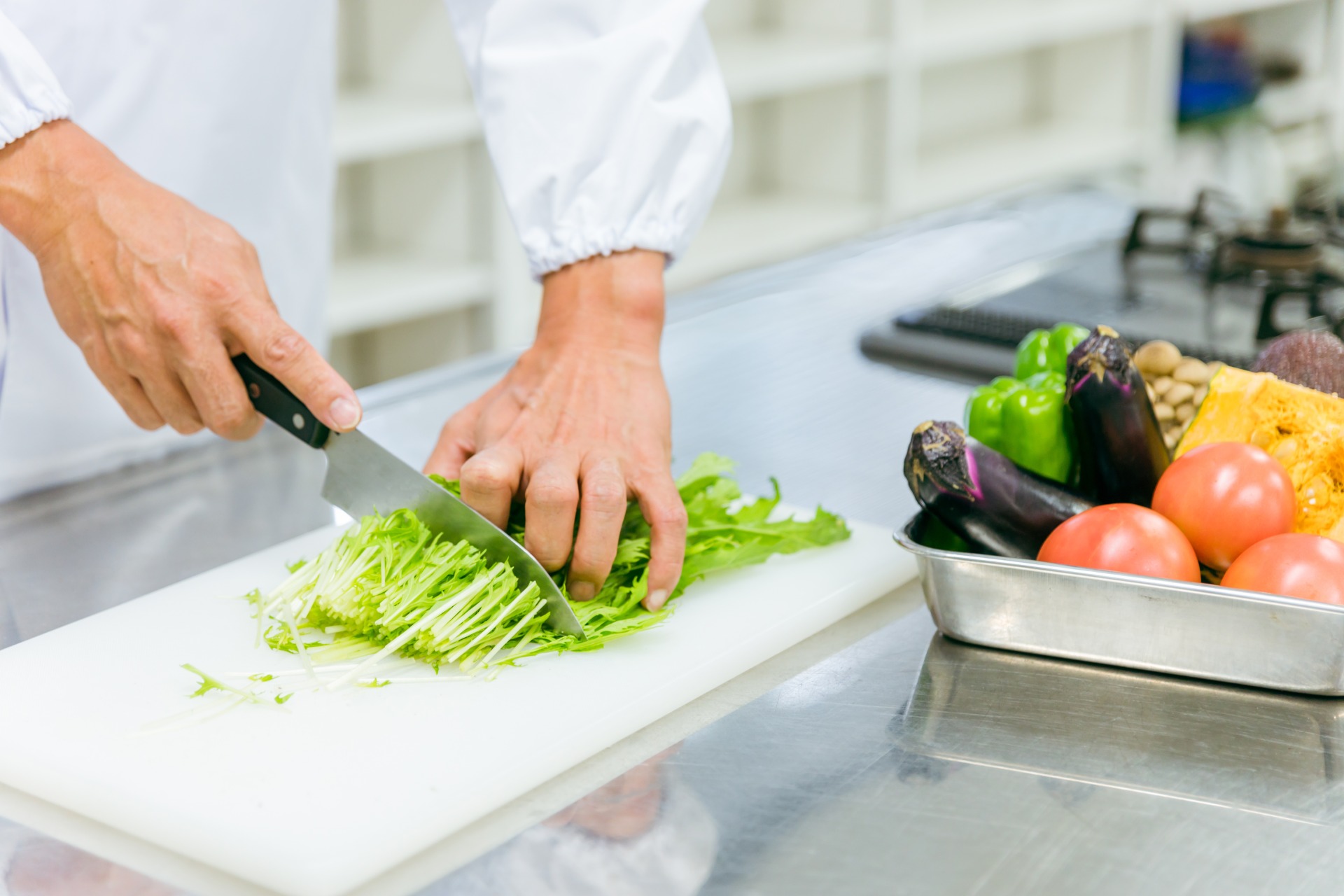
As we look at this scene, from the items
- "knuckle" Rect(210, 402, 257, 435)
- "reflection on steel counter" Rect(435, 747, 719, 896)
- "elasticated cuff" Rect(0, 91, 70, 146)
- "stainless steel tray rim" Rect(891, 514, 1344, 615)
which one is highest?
"elasticated cuff" Rect(0, 91, 70, 146)

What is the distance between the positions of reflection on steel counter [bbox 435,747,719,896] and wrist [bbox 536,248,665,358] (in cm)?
42

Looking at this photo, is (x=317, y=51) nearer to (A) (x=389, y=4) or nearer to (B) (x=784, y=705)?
(B) (x=784, y=705)

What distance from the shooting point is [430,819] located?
0.71 meters

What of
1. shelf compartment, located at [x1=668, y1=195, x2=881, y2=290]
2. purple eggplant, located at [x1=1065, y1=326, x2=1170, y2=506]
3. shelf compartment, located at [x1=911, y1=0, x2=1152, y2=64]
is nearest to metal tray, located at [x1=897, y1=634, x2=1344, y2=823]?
purple eggplant, located at [x1=1065, y1=326, x2=1170, y2=506]

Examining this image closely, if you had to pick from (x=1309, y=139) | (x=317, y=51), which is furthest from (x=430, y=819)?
(x=1309, y=139)

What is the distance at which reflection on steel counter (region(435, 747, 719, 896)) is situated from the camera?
673 mm

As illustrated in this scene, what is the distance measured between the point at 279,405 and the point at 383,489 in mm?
94

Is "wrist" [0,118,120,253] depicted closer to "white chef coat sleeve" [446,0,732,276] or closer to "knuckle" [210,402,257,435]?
"knuckle" [210,402,257,435]

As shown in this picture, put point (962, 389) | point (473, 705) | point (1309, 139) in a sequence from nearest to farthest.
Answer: point (473, 705)
point (962, 389)
point (1309, 139)

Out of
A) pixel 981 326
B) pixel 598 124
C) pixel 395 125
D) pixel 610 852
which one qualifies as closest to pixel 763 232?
pixel 395 125

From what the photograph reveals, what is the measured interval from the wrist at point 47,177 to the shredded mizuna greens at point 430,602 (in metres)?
0.30

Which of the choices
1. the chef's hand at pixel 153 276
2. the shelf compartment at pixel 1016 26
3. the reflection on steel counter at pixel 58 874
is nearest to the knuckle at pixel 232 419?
the chef's hand at pixel 153 276

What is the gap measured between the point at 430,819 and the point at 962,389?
82 centimetres

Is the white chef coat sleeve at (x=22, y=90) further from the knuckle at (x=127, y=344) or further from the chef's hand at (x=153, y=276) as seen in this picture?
the knuckle at (x=127, y=344)
